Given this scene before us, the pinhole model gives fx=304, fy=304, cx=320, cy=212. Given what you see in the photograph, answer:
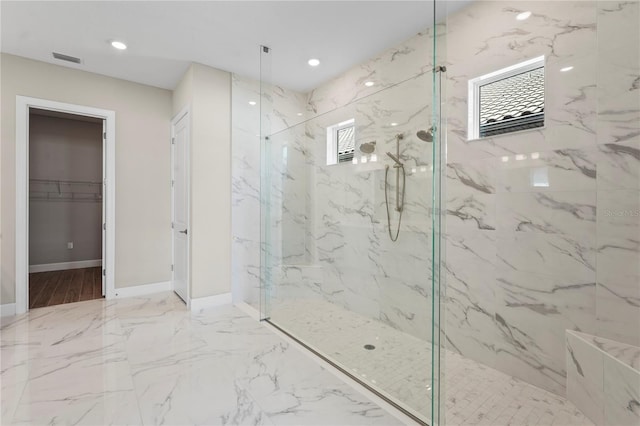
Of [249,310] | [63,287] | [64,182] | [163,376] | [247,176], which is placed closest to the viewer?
[163,376]

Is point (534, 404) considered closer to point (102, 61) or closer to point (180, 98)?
point (180, 98)

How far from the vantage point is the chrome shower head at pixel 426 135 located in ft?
5.61

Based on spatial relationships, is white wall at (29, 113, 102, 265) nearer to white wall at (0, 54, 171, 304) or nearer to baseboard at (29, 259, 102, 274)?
baseboard at (29, 259, 102, 274)

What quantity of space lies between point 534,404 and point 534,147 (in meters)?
1.56

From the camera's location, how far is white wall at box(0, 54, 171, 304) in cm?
309

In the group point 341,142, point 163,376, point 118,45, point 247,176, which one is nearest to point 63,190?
point 118,45

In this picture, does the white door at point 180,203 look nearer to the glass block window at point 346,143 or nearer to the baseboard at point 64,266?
the glass block window at point 346,143

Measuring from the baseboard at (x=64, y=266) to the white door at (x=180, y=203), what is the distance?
2.73 meters

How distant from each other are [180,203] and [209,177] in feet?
2.05

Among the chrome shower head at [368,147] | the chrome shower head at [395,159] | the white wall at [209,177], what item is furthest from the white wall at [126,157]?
the chrome shower head at [395,159]

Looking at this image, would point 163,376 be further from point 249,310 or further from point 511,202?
point 511,202

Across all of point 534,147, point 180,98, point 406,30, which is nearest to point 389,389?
point 534,147

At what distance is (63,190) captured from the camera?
5227 millimetres

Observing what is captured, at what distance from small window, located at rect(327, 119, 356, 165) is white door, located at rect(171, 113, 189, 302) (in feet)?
5.64
